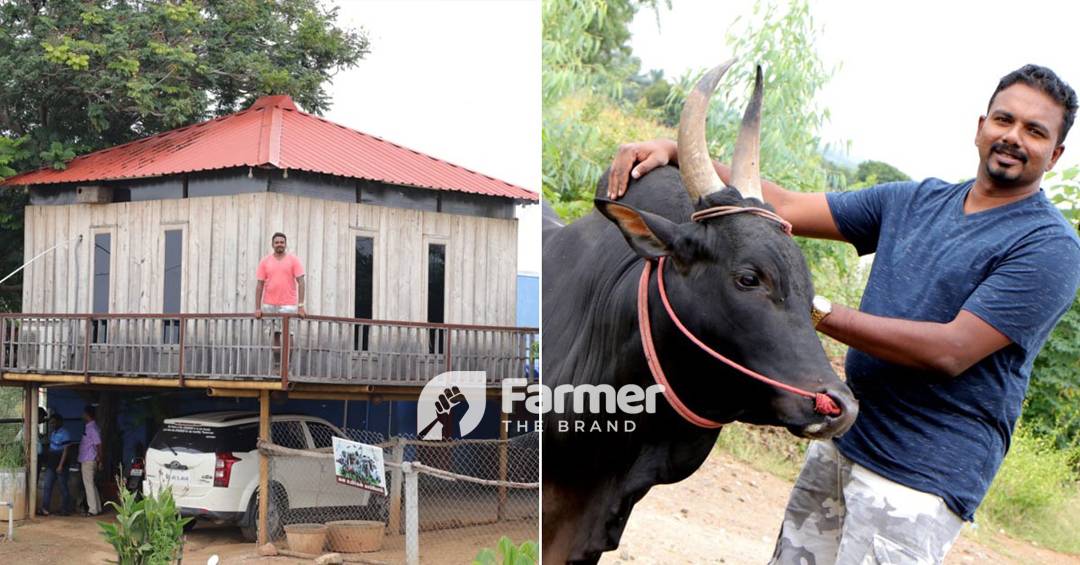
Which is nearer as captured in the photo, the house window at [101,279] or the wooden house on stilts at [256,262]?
the wooden house on stilts at [256,262]

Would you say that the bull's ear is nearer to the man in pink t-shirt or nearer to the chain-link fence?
the chain-link fence

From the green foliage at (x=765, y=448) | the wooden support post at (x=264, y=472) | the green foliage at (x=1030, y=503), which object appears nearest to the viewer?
the wooden support post at (x=264, y=472)

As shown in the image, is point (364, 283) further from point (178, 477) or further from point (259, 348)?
point (178, 477)

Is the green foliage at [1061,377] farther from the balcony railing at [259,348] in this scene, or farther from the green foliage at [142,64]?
the green foliage at [142,64]

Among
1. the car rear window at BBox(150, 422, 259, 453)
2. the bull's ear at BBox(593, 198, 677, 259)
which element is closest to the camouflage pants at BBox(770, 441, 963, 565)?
the bull's ear at BBox(593, 198, 677, 259)

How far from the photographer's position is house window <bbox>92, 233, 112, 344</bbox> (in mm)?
A: 3904

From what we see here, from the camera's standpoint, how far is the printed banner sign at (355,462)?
3.78 meters

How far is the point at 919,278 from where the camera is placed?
6.67ft

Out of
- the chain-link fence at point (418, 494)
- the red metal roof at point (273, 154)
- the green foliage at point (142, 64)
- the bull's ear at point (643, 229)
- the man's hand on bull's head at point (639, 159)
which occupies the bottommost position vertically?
the chain-link fence at point (418, 494)

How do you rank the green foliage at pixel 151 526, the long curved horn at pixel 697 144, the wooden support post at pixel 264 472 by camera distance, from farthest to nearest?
1. the green foliage at pixel 151 526
2. the wooden support post at pixel 264 472
3. the long curved horn at pixel 697 144

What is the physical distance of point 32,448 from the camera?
4184 mm

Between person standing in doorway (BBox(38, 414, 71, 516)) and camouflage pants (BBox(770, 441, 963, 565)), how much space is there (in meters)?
2.98

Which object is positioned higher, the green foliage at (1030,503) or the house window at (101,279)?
the house window at (101,279)

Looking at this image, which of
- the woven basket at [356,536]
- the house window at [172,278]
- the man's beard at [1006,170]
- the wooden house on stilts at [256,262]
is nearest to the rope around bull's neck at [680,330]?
the man's beard at [1006,170]
